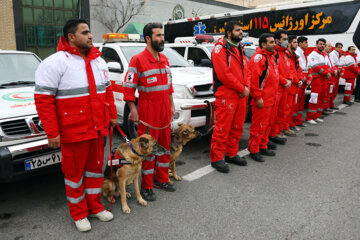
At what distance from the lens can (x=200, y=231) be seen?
9.60ft

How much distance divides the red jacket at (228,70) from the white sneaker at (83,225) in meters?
2.39

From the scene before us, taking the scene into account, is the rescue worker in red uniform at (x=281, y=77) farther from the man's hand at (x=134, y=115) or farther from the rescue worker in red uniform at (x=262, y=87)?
the man's hand at (x=134, y=115)

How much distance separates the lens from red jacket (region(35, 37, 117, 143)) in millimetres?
2559

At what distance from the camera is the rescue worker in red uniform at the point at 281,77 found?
5262 mm

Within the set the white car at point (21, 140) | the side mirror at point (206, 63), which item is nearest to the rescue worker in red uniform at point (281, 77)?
the side mirror at point (206, 63)

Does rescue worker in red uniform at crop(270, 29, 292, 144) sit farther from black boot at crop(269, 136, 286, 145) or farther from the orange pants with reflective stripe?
the orange pants with reflective stripe

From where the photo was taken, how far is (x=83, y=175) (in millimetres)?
3037

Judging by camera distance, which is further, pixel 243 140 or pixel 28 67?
pixel 243 140

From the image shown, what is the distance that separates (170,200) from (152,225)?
1.89 ft

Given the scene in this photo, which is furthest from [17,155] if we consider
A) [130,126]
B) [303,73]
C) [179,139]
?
[303,73]

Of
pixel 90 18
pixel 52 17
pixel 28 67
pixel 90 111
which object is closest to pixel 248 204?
pixel 90 111

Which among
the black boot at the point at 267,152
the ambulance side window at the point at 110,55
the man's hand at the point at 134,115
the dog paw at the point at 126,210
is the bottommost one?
the dog paw at the point at 126,210

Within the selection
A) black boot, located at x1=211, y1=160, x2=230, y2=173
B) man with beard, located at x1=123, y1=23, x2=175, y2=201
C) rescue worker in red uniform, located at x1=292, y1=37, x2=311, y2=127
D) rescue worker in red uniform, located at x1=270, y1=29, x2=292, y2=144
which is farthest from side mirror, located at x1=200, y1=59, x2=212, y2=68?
man with beard, located at x1=123, y1=23, x2=175, y2=201

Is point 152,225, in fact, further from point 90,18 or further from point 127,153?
point 90,18
